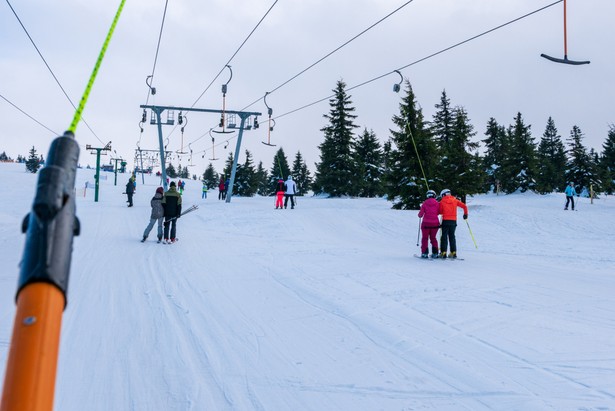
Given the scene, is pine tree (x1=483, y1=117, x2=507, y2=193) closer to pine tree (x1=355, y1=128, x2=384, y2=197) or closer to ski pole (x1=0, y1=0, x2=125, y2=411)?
pine tree (x1=355, y1=128, x2=384, y2=197)

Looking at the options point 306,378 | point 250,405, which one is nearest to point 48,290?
point 250,405

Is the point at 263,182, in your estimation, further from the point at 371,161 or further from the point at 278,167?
the point at 371,161

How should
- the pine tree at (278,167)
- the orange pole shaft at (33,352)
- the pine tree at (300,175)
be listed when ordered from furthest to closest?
the pine tree at (300,175) → the pine tree at (278,167) → the orange pole shaft at (33,352)

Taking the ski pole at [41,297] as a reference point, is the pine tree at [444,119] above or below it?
above

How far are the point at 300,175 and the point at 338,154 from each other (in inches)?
1482

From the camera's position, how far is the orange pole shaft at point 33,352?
2.80 feet

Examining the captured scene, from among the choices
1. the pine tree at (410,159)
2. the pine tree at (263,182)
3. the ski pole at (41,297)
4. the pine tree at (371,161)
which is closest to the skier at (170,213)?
the ski pole at (41,297)

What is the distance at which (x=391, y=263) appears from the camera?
1071 centimetres

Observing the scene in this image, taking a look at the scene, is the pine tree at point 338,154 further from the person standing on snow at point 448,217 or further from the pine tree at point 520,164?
the person standing on snow at point 448,217

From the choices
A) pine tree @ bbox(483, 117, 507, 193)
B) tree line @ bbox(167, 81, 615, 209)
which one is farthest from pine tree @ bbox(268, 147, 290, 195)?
pine tree @ bbox(483, 117, 507, 193)

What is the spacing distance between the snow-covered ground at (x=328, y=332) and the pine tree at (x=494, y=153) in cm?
5030

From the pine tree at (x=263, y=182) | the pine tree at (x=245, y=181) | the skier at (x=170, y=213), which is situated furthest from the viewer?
the pine tree at (x=263, y=182)

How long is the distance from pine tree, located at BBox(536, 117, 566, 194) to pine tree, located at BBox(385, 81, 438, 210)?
25150 mm

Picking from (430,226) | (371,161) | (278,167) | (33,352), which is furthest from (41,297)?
(278,167)
